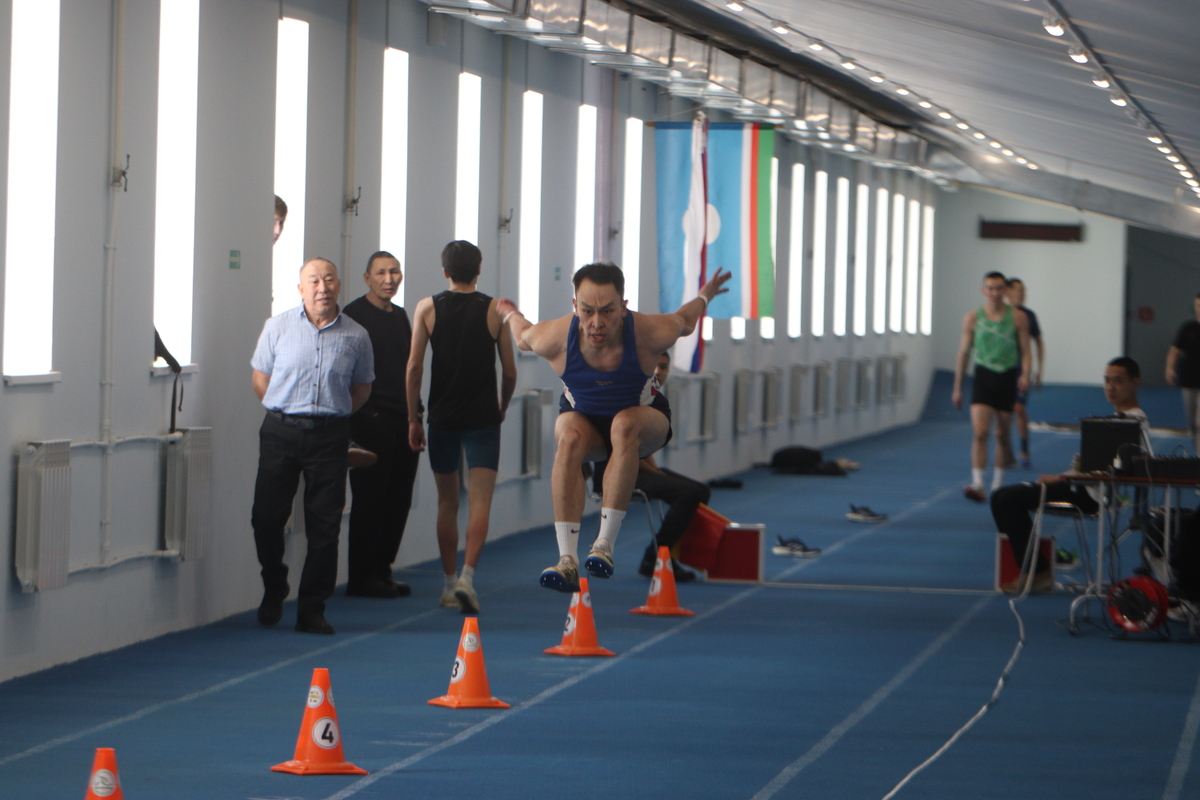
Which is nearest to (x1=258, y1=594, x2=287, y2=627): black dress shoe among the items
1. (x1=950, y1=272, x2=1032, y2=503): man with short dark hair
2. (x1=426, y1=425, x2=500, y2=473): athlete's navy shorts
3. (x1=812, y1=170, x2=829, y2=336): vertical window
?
(x1=426, y1=425, x2=500, y2=473): athlete's navy shorts

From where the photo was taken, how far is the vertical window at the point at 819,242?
74.7 ft

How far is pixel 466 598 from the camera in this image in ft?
31.0

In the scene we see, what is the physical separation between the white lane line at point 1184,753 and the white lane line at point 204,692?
12.7 ft

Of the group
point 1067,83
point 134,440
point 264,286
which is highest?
point 1067,83

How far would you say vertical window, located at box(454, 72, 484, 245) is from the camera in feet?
40.9

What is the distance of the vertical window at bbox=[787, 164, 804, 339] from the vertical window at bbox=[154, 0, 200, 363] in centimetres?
1348

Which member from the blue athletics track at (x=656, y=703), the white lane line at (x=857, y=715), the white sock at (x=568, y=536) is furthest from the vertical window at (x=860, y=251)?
the white sock at (x=568, y=536)

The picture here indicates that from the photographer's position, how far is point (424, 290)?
1182 centimetres

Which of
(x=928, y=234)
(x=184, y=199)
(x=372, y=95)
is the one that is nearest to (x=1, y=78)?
(x=184, y=199)

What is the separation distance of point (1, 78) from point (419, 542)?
5.34 meters

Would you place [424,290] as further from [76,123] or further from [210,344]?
[76,123]

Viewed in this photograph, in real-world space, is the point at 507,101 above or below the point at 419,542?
above

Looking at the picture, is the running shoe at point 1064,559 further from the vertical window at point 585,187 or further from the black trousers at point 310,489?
the black trousers at point 310,489

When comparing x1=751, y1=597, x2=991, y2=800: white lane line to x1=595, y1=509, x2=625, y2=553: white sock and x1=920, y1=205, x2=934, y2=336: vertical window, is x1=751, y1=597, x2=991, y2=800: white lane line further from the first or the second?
x1=920, y1=205, x2=934, y2=336: vertical window
